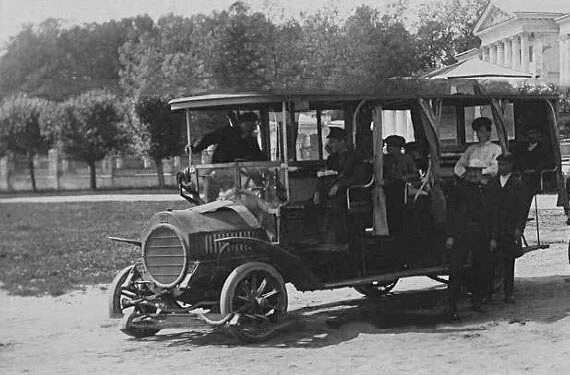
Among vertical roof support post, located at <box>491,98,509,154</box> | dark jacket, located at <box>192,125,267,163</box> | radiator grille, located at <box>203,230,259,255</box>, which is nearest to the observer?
radiator grille, located at <box>203,230,259,255</box>

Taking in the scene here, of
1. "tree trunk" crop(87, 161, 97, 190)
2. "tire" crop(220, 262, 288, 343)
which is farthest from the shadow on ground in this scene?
"tree trunk" crop(87, 161, 97, 190)

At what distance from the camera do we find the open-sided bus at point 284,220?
7508 millimetres

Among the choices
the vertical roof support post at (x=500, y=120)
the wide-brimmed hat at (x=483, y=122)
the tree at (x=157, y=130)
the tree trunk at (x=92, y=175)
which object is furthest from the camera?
the tree at (x=157, y=130)

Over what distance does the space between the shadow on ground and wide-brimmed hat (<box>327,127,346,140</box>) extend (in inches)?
62.0

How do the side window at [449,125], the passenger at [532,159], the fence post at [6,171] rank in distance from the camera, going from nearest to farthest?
the fence post at [6,171] → the side window at [449,125] → the passenger at [532,159]

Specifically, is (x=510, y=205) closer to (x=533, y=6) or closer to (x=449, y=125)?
(x=449, y=125)

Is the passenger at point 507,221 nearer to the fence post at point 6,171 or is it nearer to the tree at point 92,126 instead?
the fence post at point 6,171

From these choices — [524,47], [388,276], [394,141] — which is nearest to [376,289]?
[388,276]

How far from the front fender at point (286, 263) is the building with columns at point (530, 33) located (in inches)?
101

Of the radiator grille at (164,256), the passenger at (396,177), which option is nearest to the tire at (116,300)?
the radiator grille at (164,256)

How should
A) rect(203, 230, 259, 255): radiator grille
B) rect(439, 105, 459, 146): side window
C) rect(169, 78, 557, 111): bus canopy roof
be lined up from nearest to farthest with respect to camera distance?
rect(203, 230, 259, 255): radiator grille < rect(169, 78, 557, 111): bus canopy roof < rect(439, 105, 459, 146): side window

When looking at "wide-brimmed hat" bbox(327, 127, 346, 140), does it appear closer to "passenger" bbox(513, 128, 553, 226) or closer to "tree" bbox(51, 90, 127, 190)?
"passenger" bbox(513, 128, 553, 226)

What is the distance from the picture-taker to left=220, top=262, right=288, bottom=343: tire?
729 cm

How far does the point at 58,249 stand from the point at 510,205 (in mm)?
8240
